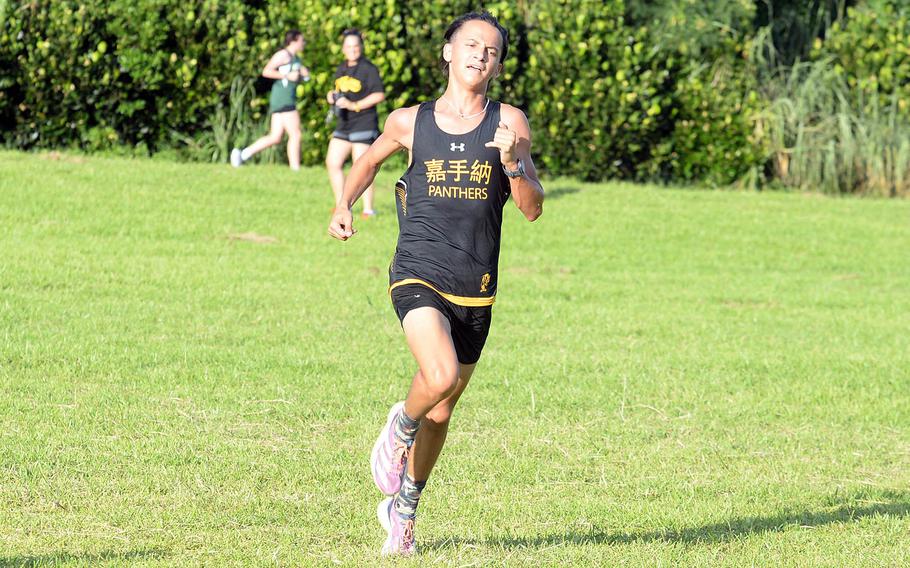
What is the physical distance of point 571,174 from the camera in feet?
Answer: 70.4

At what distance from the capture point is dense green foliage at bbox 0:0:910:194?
1889cm

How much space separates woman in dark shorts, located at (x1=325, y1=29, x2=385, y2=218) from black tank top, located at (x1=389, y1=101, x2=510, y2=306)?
9.72 metres

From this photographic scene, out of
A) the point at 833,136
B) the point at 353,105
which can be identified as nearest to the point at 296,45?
the point at 353,105

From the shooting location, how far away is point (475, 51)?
5617 mm

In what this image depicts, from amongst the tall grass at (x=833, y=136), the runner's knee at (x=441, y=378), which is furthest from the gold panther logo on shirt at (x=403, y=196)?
the tall grass at (x=833, y=136)

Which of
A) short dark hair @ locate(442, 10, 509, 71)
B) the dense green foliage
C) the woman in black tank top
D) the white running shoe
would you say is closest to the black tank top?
the woman in black tank top

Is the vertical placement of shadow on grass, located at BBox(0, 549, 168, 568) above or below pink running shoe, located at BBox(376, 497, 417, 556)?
below

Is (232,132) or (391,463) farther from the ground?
(391,463)

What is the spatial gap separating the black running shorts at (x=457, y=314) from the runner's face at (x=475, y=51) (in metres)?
0.88

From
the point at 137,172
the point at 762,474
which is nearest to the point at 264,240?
the point at 137,172

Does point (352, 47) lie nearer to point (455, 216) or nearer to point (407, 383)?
point (407, 383)

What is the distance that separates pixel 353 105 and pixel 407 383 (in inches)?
264

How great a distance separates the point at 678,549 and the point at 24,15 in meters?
14.9

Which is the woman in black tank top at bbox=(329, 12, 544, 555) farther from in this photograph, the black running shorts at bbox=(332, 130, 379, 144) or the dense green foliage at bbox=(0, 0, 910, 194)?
the dense green foliage at bbox=(0, 0, 910, 194)
